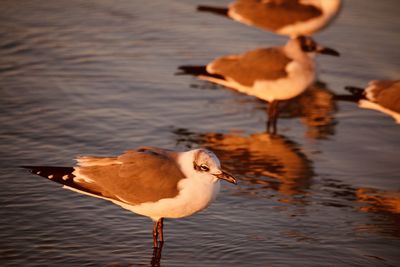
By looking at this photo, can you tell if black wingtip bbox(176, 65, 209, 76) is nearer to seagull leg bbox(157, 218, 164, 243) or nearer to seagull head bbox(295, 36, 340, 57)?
seagull head bbox(295, 36, 340, 57)

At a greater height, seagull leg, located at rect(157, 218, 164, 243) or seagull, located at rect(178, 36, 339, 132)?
seagull, located at rect(178, 36, 339, 132)

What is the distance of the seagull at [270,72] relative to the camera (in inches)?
419

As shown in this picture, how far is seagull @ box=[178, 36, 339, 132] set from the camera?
10.6 m

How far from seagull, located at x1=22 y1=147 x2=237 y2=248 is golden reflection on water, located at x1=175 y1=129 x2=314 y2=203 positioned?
4.75 feet

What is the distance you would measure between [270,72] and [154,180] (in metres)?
4.02

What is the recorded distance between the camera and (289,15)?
42.5 feet

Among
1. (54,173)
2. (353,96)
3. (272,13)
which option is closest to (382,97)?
(353,96)

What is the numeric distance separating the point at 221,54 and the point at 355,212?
16.0 ft

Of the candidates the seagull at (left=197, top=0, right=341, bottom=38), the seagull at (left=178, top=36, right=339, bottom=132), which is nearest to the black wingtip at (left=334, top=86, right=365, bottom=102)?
the seagull at (left=178, top=36, right=339, bottom=132)

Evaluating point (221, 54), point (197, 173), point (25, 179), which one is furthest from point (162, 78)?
point (197, 173)

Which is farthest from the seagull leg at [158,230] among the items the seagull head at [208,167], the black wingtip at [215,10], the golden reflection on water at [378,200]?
the black wingtip at [215,10]

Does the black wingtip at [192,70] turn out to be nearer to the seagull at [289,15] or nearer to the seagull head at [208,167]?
the seagull at [289,15]

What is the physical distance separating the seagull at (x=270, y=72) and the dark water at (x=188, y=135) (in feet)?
0.85

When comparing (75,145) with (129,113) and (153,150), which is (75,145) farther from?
(153,150)
